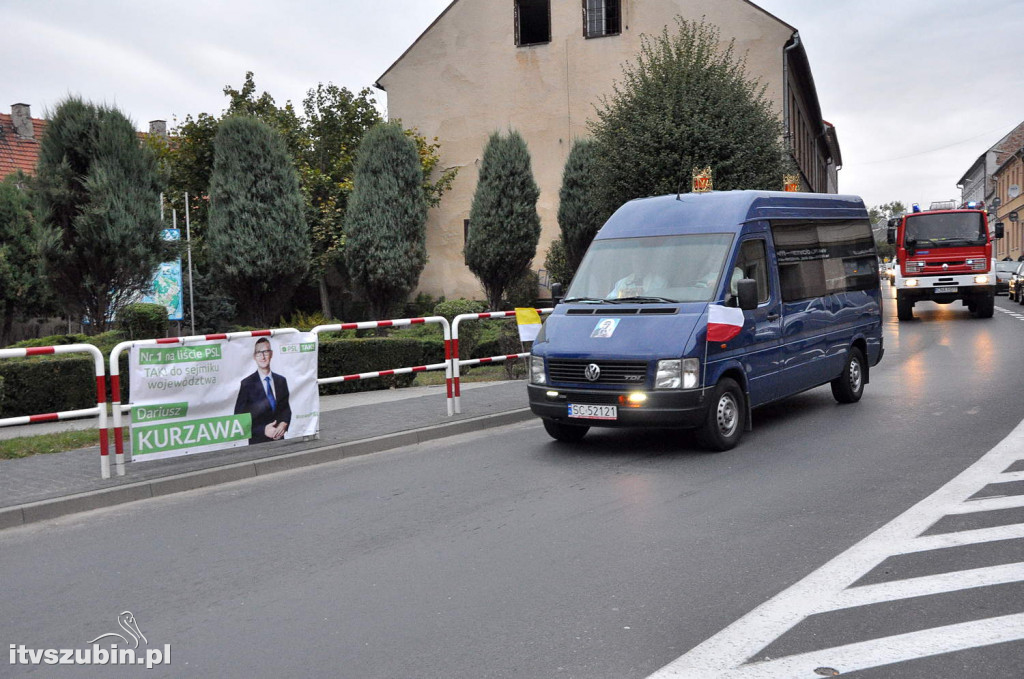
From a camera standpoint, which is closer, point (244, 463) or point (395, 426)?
point (244, 463)

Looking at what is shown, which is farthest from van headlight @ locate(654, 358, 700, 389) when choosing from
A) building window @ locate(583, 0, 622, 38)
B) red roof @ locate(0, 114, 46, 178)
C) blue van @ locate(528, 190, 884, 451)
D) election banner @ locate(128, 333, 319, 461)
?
red roof @ locate(0, 114, 46, 178)

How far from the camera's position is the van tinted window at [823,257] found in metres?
9.92

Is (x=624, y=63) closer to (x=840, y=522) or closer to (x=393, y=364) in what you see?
(x=393, y=364)

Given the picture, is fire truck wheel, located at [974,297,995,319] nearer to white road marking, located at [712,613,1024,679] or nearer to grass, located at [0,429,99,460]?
grass, located at [0,429,99,460]

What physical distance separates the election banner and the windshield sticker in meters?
2.93

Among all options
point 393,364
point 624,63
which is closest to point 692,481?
point 393,364

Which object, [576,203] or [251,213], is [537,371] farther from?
[576,203]

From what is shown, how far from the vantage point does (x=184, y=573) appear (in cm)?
554

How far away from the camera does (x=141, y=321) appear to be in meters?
15.0

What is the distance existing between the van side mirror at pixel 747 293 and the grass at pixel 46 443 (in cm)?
676

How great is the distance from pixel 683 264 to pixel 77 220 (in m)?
9.79

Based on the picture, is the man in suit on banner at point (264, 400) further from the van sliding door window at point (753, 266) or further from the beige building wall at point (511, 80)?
the beige building wall at point (511, 80)

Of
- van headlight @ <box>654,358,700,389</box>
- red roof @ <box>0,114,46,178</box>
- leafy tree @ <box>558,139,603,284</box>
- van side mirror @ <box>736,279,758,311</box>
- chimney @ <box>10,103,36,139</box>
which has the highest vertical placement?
chimney @ <box>10,103,36,139</box>

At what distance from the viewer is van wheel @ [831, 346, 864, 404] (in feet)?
36.4
